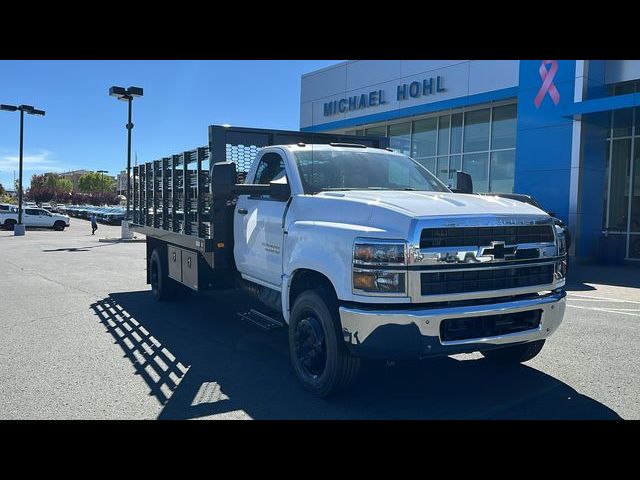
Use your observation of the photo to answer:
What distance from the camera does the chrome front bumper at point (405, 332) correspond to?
3838 mm

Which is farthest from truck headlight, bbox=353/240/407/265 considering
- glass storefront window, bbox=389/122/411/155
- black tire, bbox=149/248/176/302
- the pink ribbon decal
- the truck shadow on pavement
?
glass storefront window, bbox=389/122/411/155

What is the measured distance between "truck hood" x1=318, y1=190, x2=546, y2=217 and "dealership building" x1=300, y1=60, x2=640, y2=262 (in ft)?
30.0

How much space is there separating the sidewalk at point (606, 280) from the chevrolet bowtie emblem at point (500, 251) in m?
7.58

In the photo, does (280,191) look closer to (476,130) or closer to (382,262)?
(382,262)

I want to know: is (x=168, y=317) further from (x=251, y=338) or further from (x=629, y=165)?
(x=629, y=165)

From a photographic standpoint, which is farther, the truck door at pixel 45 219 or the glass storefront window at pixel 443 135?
the truck door at pixel 45 219

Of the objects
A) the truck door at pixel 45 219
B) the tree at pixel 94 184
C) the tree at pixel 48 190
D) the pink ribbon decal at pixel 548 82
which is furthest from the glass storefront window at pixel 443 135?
the tree at pixel 94 184

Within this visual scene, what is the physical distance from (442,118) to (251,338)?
1758 centimetres

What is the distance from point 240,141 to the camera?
701 centimetres

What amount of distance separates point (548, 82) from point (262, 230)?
14448 mm

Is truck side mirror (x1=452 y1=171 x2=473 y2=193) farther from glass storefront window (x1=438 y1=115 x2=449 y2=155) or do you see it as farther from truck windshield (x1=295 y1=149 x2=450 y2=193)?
glass storefront window (x1=438 y1=115 x2=449 y2=155)

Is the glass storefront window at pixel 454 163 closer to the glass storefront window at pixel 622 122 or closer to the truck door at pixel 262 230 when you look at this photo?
the glass storefront window at pixel 622 122

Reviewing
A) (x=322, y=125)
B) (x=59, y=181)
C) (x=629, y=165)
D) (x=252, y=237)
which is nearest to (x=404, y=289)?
(x=252, y=237)

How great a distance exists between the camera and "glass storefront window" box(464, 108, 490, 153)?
67.4 feet
